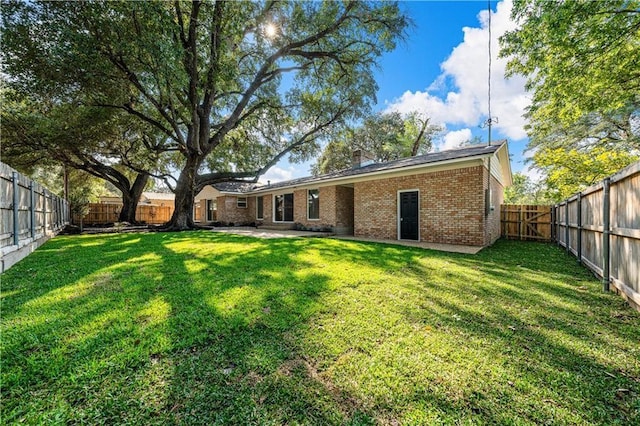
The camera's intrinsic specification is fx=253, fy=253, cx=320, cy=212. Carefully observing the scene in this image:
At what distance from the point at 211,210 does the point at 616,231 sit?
22.0m

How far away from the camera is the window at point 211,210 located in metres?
20.6

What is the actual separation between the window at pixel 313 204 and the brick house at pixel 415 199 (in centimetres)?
5

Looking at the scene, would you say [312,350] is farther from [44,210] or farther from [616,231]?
[44,210]

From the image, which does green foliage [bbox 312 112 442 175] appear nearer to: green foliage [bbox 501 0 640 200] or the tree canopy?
green foliage [bbox 501 0 640 200]

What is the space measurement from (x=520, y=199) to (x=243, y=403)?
1664 inches

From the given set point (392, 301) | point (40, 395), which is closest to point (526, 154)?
point (392, 301)

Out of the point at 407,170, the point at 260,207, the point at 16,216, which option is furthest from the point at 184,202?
the point at 407,170

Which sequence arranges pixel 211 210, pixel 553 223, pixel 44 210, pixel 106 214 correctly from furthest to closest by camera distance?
1. pixel 106 214
2. pixel 211 210
3. pixel 553 223
4. pixel 44 210

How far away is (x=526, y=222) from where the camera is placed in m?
11.1

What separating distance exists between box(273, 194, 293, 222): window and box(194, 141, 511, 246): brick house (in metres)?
0.06

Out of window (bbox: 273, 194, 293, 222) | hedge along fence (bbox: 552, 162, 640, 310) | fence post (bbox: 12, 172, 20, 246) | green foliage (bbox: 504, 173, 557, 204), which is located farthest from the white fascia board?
green foliage (bbox: 504, 173, 557, 204)

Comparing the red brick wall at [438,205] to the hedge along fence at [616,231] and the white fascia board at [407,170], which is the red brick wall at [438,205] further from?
the hedge along fence at [616,231]

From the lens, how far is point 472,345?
2.44 metres

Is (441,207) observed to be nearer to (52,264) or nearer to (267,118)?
(52,264)
